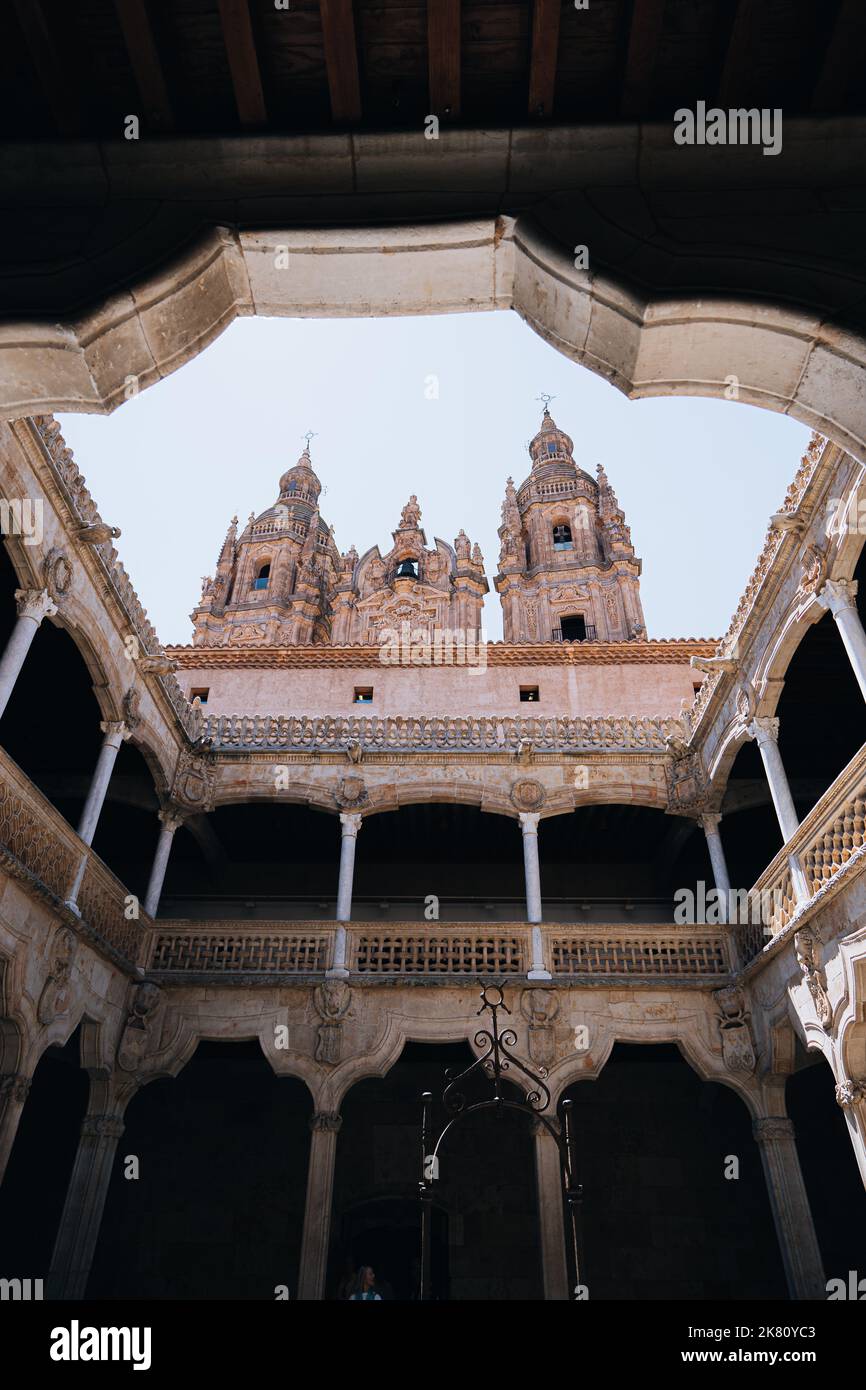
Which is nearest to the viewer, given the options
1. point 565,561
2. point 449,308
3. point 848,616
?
point 449,308

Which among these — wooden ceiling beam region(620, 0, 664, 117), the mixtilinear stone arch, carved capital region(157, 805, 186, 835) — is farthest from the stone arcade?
wooden ceiling beam region(620, 0, 664, 117)

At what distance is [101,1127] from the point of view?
36.0 ft

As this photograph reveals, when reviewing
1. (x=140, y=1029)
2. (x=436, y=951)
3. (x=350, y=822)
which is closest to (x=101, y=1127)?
(x=140, y=1029)

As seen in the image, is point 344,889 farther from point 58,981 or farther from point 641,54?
point 641,54

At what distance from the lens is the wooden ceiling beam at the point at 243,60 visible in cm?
276

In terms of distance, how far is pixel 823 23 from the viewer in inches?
112

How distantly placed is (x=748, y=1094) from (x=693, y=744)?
531cm

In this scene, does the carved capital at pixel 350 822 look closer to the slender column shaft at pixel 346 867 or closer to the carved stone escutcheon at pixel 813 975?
the slender column shaft at pixel 346 867

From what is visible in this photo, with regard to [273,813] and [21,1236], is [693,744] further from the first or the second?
[21,1236]

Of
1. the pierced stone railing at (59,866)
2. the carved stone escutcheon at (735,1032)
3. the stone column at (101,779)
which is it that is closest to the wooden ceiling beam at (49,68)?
the pierced stone railing at (59,866)

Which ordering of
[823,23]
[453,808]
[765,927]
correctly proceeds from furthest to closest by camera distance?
[453,808] → [765,927] → [823,23]

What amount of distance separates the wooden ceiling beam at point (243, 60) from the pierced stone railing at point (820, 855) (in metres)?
7.14

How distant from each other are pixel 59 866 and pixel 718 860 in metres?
9.45
